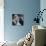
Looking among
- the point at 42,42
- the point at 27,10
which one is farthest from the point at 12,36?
the point at 42,42

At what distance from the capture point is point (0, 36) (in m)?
4.98

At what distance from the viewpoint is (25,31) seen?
5.04 metres

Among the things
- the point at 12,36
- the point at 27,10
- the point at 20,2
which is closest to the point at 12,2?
the point at 20,2

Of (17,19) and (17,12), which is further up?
(17,12)

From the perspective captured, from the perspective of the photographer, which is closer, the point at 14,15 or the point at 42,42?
the point at 42,42

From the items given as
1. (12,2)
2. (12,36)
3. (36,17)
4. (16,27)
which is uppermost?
(12,2)

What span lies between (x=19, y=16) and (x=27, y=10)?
1.29 ft

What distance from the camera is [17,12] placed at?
500 cm

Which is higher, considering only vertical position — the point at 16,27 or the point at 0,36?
the point at 16,27

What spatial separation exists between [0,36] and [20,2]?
151 cm

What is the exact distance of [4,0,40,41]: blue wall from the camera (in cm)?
493

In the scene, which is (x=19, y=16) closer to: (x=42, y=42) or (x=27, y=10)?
(x=27, y=10)

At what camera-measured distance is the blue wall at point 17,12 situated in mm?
Answer: 4934

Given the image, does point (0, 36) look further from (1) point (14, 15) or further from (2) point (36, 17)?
(2) point (36, 17)
